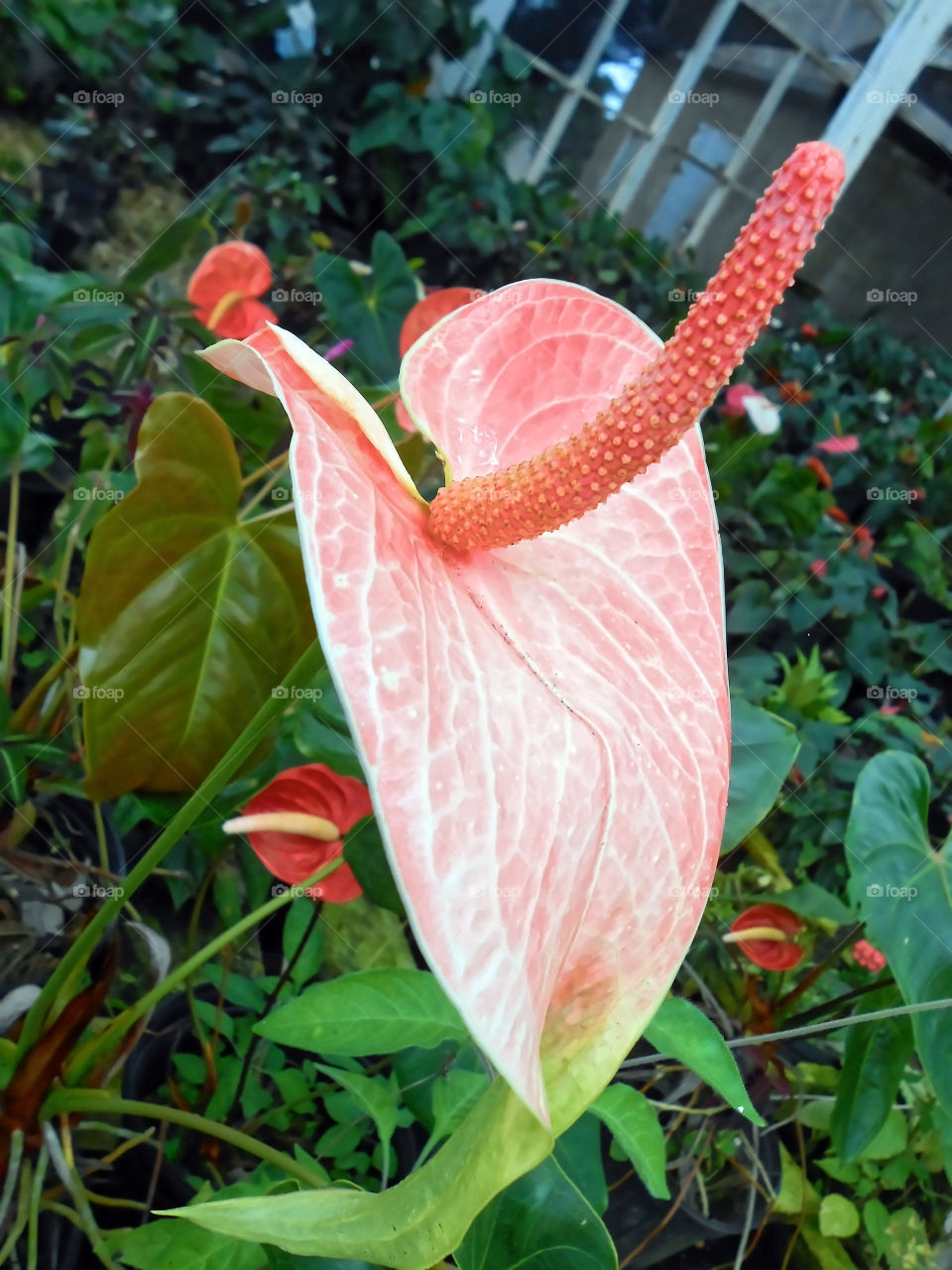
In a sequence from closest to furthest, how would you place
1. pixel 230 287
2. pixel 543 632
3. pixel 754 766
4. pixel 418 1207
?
pixel 418 1207
pixel 543 632
pixel 754 766
pixel 230 287

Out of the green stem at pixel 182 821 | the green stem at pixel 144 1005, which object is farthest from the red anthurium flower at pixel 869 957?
the green stem at pixel 182 821

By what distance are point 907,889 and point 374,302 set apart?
822mm

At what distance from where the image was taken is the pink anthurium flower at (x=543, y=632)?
0.75 ft

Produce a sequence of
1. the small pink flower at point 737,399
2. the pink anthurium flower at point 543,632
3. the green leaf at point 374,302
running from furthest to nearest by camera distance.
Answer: the small pink flower at point 737,399 → the green leaf at point 374,302 → the pink anthurium flower at point 543,632

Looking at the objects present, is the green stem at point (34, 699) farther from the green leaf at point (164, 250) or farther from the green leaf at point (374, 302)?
the green leaf at point (374, 302)

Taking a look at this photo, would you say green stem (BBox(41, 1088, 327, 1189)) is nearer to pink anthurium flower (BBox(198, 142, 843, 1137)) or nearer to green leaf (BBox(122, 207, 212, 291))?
pink anthurium flower (BBox(198, 142, 843, 1137))

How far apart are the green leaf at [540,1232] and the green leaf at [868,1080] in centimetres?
31

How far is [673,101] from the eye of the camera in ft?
6.15

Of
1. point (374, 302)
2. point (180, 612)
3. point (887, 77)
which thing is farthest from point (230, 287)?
point (887, 77)

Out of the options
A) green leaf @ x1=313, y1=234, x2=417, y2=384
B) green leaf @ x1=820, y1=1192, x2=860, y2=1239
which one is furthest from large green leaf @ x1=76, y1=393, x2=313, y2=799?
green leaf @ x1=820, y1=1192, x2=860, y2=1239

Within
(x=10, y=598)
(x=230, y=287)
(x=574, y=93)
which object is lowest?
(x=10, y=598)

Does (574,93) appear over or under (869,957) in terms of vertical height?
over

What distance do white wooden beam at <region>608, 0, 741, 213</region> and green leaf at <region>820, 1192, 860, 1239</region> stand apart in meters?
1.98

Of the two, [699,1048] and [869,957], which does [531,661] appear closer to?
[699,1048]
